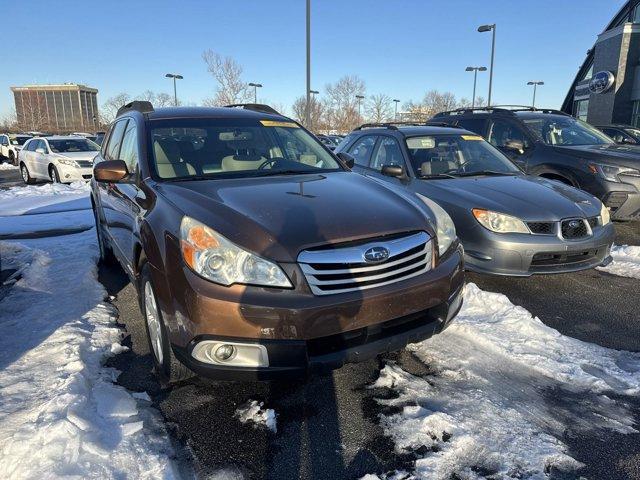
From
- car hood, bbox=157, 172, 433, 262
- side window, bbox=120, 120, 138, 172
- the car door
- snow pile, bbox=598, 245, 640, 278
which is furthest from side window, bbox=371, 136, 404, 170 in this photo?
side window, bbox=120, 120, 138, 172

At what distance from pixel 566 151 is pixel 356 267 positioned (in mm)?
5900

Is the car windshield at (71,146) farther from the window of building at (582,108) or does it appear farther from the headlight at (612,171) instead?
the window of building at (582,108)

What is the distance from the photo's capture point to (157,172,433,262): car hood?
253 centimetres

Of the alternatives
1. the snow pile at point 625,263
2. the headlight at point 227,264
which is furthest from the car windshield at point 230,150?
the snow pile at point 625,263

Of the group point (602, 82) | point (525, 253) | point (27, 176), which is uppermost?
point (602, 82)

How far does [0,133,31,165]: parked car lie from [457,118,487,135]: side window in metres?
A: 27.1

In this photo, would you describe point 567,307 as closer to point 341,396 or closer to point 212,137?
point 341,396

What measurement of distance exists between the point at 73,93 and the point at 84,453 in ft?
340

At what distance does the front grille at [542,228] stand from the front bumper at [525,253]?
6 cm

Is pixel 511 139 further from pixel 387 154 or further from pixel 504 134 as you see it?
pixel 387 154

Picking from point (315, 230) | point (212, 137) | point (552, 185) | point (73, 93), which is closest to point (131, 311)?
point (212, 137)

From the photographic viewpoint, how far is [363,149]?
6.61m

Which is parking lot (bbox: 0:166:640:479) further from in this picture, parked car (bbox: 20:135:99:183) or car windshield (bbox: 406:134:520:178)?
parked car (bbox: 20:135:99:183)

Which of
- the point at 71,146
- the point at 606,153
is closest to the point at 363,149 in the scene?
the point at 606,153
